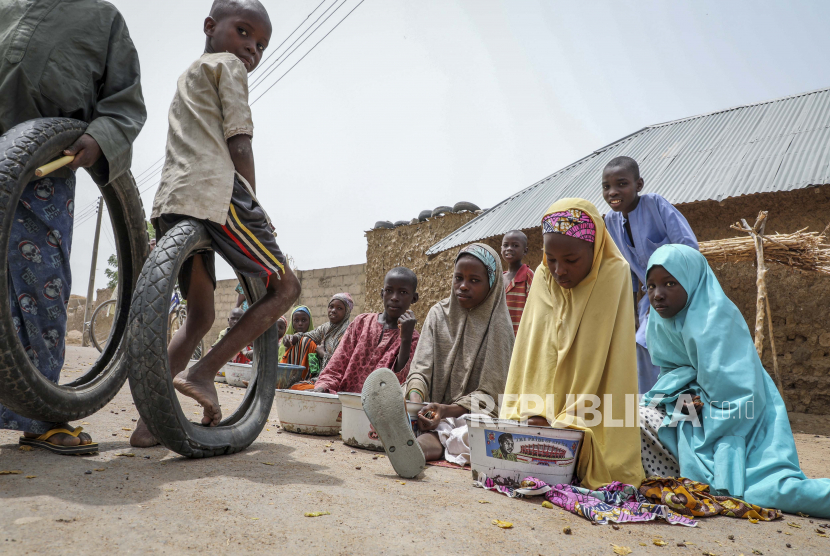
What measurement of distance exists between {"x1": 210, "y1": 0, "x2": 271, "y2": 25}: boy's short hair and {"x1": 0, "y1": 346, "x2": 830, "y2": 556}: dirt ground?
2225 mm

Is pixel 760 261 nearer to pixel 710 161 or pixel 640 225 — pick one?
pixel 640 225

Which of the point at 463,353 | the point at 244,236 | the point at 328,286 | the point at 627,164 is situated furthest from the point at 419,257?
the point at 244,236

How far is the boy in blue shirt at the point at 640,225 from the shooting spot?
14.0ft

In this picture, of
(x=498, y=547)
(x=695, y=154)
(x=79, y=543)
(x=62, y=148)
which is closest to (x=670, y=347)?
(x=498, y=547)

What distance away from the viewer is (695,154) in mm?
8422

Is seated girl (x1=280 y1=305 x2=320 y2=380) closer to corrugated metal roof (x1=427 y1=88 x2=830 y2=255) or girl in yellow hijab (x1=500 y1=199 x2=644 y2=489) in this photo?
corrugated metal roof (x1=427 y1=88 x2=830 y2=255)

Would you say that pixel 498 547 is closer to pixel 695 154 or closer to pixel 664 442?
pixel 664 442

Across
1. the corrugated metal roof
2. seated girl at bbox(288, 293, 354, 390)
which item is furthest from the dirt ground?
the corrugated metal roof

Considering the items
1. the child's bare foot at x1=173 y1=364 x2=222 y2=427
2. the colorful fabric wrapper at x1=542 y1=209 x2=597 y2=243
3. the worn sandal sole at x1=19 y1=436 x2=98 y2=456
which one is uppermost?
the colorful fabric wrapper at x1=542 y1=209 x2=597 y2=243

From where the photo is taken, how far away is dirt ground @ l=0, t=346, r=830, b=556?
1614 millimetres

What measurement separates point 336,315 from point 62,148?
15.3 ft

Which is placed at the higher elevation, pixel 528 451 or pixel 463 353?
pixel 463 353

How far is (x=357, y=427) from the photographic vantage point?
3588 mm

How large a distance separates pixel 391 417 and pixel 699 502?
1392mm
